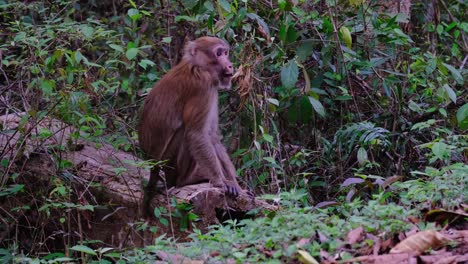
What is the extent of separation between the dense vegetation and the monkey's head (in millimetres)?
201

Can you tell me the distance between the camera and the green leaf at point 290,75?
8.59 meters

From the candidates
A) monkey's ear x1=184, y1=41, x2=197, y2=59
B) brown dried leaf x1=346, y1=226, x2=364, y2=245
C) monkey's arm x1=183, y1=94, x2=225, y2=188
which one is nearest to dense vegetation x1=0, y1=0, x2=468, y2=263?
monkey's ear x1=184, y1=41, x2=197, y2=59

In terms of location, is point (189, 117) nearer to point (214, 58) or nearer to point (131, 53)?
point (214, 58)

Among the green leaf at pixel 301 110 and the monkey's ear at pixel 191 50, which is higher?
the monkey's ear at pixel 191 50

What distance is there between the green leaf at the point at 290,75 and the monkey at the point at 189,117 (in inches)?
23.6

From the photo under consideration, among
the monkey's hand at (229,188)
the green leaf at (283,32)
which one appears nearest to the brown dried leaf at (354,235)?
the monkey's hand at (229,188)

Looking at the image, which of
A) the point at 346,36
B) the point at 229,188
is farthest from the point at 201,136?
the point at 346,36

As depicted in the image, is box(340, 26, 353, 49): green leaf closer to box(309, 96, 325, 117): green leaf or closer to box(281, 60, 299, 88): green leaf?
box(281, 60, 299, 88): green leaf

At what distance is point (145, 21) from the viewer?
1114 cm

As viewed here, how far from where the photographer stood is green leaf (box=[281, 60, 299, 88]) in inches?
338

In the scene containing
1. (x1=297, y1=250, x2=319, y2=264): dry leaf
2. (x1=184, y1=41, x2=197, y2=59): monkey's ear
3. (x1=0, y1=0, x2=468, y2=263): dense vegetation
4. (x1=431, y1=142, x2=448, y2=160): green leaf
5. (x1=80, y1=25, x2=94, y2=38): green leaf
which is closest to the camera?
(x1=297, y1=250, x2=319, y2=264): dry leaf

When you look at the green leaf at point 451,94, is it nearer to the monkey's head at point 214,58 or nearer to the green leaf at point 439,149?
the green leaf at point 439,149

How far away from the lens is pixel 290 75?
8625 mm

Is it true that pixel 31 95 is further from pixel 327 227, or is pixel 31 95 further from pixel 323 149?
pixel 327 227
